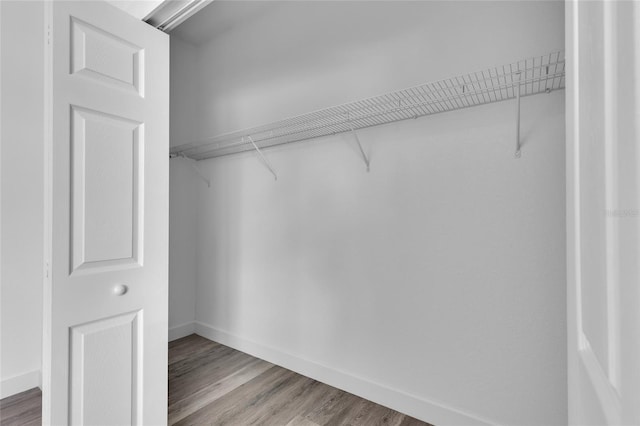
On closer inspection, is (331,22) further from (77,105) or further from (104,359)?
(104,359)

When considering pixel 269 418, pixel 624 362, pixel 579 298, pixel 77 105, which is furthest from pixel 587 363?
pixel 269 418

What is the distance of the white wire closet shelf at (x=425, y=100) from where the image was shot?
139 cm

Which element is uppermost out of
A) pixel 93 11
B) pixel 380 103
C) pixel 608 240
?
pixel 93 11

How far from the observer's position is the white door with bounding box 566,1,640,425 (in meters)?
0.28

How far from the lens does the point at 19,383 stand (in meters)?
Result: 2.06

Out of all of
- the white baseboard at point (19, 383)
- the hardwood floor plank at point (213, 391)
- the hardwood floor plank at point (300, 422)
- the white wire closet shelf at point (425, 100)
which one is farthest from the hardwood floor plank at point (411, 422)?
the white baseboard at point (19, 383)

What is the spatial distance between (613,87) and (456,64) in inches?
62.2

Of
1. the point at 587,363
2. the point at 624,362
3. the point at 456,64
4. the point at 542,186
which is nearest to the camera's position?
the point at 624,362

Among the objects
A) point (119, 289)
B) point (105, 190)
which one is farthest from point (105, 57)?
point (119, 289)

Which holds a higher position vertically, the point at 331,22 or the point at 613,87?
the point at 331,22

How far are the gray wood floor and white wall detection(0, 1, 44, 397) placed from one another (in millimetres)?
284

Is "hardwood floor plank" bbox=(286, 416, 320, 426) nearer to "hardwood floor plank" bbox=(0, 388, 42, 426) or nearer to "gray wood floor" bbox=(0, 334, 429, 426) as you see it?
"gray wood floor" bbox=(0, 334, 429, 426)

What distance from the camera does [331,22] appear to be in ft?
6.98

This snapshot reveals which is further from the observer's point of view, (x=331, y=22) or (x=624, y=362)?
(x=331, y=22)
